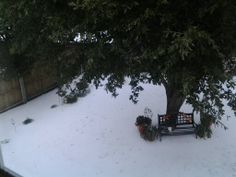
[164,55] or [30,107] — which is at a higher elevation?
[164,55]

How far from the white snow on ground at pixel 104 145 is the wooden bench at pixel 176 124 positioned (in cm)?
12

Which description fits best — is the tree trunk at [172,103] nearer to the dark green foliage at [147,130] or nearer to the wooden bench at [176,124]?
the wooden bench at [176,124]

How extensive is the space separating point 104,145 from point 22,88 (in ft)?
9.41

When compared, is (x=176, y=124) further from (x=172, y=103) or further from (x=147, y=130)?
(x=147, y=130)

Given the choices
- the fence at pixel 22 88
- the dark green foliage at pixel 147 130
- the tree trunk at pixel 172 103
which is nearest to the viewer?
the tree trunk at pixel 172 103

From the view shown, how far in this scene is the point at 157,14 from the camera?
9.56ft

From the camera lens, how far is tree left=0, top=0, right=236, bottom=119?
2889 mm

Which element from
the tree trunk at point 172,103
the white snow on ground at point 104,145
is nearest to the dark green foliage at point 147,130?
the white snow on ground at point 104,145

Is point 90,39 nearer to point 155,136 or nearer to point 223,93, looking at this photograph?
point 223,93

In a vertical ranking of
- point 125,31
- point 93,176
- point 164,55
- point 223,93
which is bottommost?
point 93,176

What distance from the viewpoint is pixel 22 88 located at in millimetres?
7520

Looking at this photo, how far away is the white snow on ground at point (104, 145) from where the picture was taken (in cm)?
495

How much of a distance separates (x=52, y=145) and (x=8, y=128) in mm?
1379

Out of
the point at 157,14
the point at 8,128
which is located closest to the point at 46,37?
the point at 157,14
